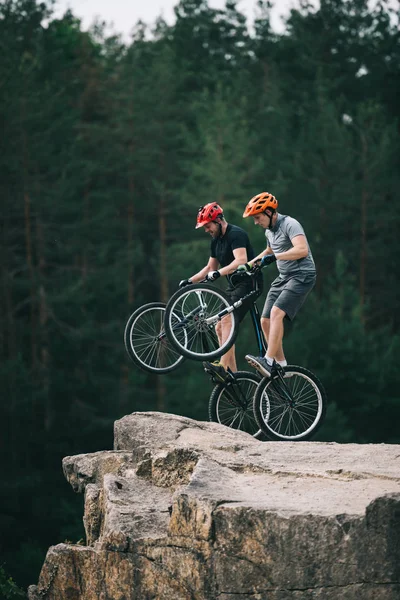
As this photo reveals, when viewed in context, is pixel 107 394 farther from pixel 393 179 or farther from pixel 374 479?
pixel 374 479

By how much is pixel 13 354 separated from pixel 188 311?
1049 inches

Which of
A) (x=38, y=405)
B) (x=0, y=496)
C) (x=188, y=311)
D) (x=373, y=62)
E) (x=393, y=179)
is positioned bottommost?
(x=0, y=496)

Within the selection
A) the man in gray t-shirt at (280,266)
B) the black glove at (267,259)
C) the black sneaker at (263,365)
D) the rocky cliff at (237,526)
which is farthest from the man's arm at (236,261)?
the rocky cliff at (237,526)

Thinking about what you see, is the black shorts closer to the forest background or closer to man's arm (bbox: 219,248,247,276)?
man's arm (bbox: 219,248,247,276)

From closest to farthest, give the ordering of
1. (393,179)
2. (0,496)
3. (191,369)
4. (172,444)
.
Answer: (172,444), (0,496), (191,369), (393,179)

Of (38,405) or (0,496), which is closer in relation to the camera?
(0,496)

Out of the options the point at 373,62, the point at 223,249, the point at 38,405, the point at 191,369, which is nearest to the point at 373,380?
the point at 191,369

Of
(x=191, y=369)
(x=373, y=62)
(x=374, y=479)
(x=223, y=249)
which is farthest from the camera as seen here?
(x=373, y=62)

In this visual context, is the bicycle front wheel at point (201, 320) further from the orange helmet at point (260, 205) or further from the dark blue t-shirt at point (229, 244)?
the orange helmet at point (260, 205)

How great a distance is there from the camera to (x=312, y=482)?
8.48 meters

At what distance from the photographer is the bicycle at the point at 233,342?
10070mm

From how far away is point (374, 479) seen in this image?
8.47 m

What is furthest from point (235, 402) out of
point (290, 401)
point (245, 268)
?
point (245, 268)

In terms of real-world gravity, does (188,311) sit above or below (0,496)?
above
